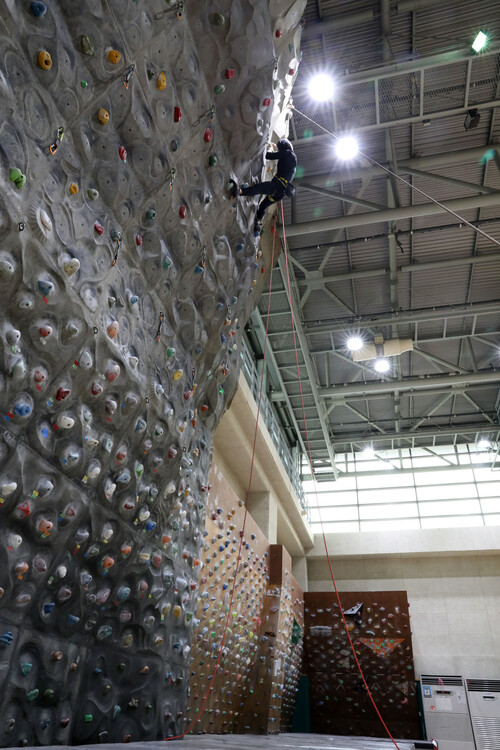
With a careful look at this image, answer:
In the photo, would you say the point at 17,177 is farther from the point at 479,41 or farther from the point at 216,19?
the point at 479,41

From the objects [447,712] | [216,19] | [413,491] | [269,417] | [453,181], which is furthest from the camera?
[413,491]

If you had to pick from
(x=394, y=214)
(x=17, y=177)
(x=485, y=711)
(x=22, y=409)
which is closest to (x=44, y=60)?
(x=17, y=177)

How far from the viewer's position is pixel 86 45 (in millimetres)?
2852

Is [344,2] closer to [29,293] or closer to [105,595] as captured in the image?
[29,293]

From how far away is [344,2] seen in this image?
771 centimetres

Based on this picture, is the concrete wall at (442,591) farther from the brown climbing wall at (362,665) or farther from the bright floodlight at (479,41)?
the bright floodlight at (479,41)

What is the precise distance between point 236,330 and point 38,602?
10.6 feet

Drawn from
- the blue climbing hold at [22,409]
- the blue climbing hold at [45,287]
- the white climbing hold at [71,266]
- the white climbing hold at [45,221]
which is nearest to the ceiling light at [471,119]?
the white climbing hold at [71,266]

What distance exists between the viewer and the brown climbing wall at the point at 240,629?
625 cm

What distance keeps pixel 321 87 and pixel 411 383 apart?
25.5 ft

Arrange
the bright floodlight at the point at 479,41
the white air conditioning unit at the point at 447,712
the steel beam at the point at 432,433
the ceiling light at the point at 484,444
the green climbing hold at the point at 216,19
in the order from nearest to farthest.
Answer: the green climbing hold at the point at 216,19 → the bright floodlight at the point at 479,41 → the white air conditioning unit at the point at 447,712 → the steel beam at the point at 432,433 → the ceiling light at the point at 484,444

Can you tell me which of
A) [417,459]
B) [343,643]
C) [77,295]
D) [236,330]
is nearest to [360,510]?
[417,459]

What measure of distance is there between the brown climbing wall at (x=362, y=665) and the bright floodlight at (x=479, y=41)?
10.6 metres

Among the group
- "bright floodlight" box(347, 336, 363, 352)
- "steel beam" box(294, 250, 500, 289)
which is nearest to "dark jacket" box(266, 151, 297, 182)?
"steel beam" box(294, 250, 500, 289)
